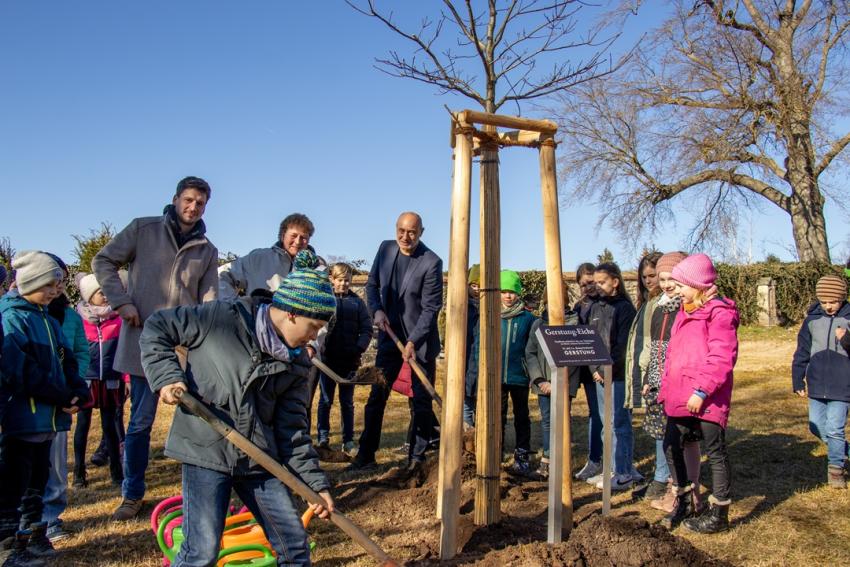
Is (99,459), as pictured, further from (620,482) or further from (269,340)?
(269,340)

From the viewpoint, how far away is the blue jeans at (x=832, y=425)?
5824 millimetres

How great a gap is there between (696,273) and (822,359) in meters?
2.26

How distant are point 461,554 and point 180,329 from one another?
6.75ft

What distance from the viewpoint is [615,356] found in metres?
5.98

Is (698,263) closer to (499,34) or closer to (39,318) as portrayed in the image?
(499,34)

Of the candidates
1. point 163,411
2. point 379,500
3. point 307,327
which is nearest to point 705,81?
point 163,411

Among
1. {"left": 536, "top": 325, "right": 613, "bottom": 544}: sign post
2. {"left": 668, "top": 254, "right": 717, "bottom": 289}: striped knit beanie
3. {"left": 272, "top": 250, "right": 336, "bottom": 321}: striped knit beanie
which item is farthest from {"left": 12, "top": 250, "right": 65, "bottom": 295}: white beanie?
{"left": 668, "top": 254, "right": 717, "bottom": 289}: striped knit beanie

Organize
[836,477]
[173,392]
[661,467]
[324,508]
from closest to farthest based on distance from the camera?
[173,392]
[324,508]
[661,467]
[836,477]

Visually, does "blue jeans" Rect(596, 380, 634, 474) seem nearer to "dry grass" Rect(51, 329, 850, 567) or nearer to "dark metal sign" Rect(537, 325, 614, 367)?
"dry grass" Rect(51, 329, 850, 567)

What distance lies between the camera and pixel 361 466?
6.37 m

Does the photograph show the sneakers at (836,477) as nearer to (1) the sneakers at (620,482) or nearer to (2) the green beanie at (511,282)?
(1) the sneakers at (620,482)

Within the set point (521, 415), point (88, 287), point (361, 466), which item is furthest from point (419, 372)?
point (88, 287)

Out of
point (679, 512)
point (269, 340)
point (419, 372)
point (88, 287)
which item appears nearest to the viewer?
point (269, 340)

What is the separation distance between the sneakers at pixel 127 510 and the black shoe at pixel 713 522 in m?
3.63
